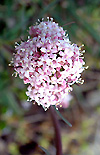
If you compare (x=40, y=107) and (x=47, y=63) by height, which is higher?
(x=40, y=107)

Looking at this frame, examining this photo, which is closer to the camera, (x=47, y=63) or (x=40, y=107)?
(x=47, y=63)

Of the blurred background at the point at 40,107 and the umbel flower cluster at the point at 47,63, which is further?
the blurred background at the point at 40,107

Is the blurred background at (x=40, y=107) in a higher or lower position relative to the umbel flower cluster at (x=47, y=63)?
higher

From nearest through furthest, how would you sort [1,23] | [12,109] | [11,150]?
[1,23], [12,109], [11,150]

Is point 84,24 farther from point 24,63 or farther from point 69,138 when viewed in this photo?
point 69,138

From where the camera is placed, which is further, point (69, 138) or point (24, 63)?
point (69, 138)

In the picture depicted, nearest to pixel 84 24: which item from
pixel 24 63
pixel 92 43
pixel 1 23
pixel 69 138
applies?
pixel 92 43
